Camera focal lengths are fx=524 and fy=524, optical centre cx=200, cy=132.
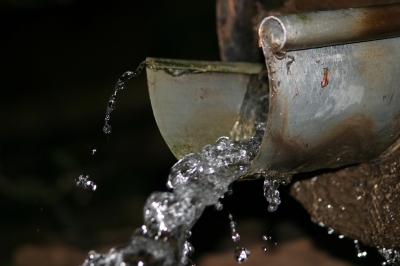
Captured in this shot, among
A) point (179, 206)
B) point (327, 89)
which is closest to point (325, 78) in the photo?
point (327, 89)

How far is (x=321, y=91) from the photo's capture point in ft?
4.50

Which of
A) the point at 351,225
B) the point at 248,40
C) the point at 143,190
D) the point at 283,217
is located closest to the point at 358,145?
the point at 351,225

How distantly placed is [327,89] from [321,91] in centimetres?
2

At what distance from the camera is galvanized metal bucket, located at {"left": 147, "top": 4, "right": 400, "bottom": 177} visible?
50.0 inches

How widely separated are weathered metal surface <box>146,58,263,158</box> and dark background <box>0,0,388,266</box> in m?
2.66

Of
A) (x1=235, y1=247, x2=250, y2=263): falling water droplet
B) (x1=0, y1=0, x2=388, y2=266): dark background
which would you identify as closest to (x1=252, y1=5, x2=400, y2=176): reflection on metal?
(x1=235, y1=247, x2=250, y2=263): falling water droplet

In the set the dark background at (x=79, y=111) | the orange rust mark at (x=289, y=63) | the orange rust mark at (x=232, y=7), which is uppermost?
the dark background at (x=79, y=111)

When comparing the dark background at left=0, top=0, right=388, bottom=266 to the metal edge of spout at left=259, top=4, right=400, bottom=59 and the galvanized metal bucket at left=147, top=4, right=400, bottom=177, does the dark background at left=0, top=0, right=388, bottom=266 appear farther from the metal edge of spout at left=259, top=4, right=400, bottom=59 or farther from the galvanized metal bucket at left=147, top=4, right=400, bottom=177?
the metal edge of spout at left=259, top=4, right=400, bottom=59

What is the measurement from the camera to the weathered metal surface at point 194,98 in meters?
1.70

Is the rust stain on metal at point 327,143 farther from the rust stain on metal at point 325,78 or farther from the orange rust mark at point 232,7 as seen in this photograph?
the orange rust mark at point 232,7

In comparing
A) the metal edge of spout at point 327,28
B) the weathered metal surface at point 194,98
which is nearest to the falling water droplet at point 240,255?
the weathered metal surface at point 194,98

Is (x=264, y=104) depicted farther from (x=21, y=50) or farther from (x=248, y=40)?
(x=21, y=50)

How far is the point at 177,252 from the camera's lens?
1.56 m

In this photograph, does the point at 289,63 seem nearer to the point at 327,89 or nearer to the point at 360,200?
the point at 327,89
